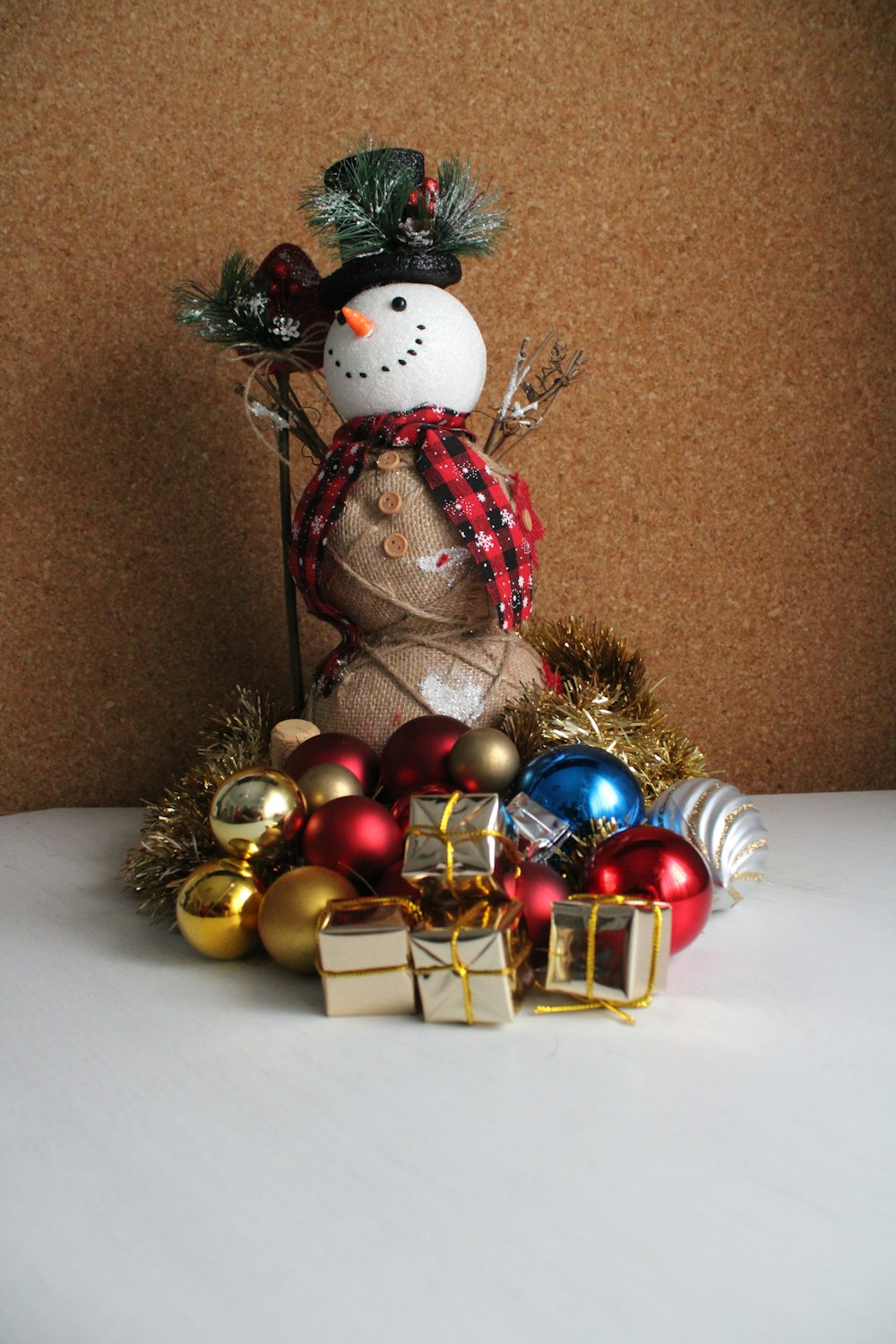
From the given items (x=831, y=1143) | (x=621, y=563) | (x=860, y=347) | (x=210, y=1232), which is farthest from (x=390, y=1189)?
(x=860, y=347)

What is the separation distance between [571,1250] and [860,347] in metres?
1.10

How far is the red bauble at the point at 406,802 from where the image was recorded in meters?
0.74

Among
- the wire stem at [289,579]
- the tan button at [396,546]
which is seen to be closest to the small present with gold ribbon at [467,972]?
the tan button at [396,546]

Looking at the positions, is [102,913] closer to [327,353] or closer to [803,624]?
[327,353]

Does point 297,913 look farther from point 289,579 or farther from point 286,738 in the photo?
point 289,579

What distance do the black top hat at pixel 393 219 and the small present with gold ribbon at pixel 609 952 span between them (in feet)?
1.80

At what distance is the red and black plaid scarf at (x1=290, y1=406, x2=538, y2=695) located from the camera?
84 cm

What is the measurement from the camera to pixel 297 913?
616 mm

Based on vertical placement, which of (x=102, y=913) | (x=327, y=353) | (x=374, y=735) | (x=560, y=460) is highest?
(x=327, y=353)

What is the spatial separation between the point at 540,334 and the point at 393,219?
0.37m

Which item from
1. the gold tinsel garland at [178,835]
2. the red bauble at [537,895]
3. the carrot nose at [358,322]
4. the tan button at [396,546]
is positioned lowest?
the gold tinsel garland at [178,835]

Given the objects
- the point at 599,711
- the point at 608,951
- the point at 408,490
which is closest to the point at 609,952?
the point at 608,951

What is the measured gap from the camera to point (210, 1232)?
0.39 meters

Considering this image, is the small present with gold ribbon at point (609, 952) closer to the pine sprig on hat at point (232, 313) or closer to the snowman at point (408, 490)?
the snowman at point (408, 490)
